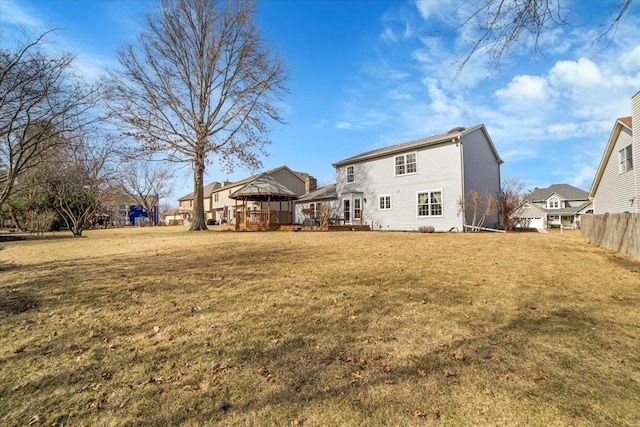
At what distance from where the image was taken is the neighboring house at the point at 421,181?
19.2 m

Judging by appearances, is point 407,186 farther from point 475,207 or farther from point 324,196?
point 324,196

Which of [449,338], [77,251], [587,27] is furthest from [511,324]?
[77,251]

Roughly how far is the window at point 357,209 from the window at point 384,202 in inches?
72.8

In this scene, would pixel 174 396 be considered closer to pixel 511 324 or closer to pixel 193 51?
pixel 511 324

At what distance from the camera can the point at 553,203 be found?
5569 cm

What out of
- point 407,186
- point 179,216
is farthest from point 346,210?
point 179,216

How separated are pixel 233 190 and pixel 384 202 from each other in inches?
1246

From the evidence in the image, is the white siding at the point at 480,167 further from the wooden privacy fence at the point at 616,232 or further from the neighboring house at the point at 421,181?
the wooden privacy fence at the point at 616,232

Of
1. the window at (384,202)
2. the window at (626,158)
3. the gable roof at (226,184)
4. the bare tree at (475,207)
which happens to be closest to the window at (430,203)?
the bare tree at (475,207)

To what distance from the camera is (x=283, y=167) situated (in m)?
39.5

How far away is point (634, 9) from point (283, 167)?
36.9 meters

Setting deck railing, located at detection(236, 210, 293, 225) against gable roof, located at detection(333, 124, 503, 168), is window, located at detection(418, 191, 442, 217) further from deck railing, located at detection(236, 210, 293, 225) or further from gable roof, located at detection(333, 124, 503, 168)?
deck railing, located at detection(236, 210, 293, 225)

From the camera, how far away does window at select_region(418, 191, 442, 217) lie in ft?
65.2

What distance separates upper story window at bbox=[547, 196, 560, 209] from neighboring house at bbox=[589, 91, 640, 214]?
42.7 metres
